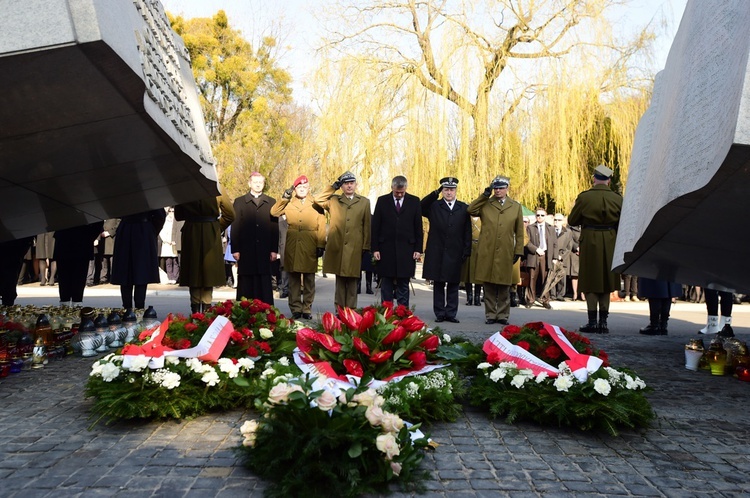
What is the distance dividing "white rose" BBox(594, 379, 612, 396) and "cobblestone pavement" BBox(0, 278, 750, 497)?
28cm

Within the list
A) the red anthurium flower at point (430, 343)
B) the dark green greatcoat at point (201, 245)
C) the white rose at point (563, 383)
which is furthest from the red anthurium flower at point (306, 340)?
the dark green greatcoat at point (201, 245)

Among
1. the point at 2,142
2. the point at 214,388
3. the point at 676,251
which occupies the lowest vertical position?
the point at 214,388

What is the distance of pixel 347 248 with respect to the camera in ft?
34.3

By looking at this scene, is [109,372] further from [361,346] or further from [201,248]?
[201,248]

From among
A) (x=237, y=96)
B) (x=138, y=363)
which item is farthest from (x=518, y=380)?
(x=237, y=96)

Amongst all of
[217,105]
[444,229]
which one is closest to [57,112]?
[444,229]

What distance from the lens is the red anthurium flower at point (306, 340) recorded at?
5.33 meters

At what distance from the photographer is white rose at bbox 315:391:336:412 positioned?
3.51 m

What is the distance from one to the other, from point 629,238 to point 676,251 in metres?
0.61

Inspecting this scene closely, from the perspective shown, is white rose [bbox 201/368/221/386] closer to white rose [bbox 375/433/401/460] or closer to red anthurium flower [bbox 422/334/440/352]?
red anthurium flower [bbox 422/334/440/352]

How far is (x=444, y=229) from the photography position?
11109mm

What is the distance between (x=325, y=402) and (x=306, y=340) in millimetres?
1865

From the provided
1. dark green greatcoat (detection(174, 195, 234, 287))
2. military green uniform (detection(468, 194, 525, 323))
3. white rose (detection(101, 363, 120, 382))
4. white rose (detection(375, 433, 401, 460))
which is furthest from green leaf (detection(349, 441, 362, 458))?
military green uniform (detection(468, 194, 525, 323))

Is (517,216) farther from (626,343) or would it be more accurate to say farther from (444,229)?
(626,343)
